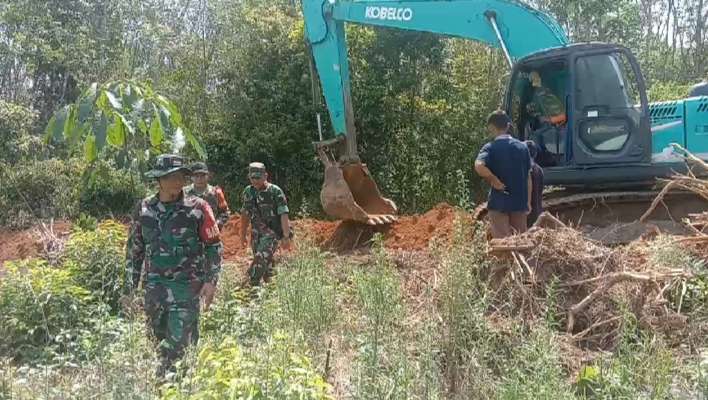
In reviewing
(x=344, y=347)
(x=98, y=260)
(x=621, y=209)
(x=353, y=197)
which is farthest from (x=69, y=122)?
(x=621, y=209)

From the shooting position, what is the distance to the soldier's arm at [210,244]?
4.92m

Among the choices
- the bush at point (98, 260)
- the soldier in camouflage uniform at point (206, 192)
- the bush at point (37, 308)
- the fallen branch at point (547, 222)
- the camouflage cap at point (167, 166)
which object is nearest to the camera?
the camouflage cap at point (167, 166)

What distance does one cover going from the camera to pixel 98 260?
22.1 ft

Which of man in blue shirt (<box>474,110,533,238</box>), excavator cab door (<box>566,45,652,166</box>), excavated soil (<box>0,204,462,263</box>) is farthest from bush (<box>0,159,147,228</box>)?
man in blue shirt (<box>474,110,533,238</box>)

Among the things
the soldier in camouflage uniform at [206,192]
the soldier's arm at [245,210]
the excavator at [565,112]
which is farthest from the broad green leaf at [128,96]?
the excavator at [565,112]

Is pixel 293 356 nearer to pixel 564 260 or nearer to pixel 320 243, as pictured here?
pixel 564 260

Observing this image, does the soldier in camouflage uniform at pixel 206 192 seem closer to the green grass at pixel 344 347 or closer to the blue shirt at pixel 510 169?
the green grass at pixel 344 347

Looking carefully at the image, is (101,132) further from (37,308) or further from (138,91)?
(37,308)

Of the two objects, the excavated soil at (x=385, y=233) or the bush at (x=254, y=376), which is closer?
the bush at (x=254, y=376)

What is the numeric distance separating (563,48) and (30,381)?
6.27 meters

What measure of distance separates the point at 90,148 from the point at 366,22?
17.5 ft

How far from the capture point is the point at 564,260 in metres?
5.67

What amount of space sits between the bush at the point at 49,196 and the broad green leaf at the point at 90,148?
401 inches

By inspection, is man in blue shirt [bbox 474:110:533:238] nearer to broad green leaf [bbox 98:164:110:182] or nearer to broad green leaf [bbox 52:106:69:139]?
broad green leaf [bbox 98:164:110:182]
